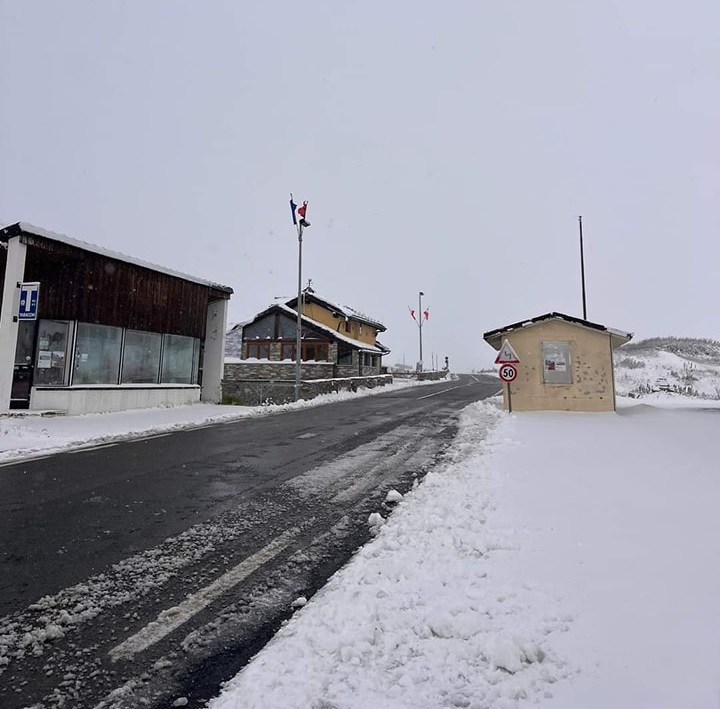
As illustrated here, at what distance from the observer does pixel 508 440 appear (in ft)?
31.9

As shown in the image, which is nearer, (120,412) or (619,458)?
(619,458)

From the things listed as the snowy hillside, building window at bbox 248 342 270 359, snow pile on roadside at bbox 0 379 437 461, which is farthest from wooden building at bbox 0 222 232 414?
the snowy hillside

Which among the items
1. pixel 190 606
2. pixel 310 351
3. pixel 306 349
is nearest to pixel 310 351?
pixel 310 351

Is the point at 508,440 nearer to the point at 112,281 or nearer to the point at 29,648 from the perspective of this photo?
the point at 29,648

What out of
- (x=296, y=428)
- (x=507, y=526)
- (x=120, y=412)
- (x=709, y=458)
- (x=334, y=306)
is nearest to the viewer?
(x=507, y=526)

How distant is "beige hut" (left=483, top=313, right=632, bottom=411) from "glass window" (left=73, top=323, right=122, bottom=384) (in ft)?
43.3

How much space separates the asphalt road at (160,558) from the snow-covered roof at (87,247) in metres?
7.59

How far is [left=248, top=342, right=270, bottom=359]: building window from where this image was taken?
36656mm

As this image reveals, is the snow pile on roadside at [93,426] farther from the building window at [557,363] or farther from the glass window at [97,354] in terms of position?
the building window at [557,363]

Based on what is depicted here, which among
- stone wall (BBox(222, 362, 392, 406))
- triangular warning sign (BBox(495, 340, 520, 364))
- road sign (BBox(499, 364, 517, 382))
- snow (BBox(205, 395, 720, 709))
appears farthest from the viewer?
stone wall (BBox(222, 362, 392, 406))

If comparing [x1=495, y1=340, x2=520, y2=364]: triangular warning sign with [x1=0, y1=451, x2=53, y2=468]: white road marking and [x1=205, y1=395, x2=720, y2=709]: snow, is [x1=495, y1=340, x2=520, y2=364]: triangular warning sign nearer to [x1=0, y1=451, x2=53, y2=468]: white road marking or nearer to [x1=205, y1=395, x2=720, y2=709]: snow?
[x1=205, y1=395, x2=720, y2=709]: snow

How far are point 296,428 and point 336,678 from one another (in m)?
10.3

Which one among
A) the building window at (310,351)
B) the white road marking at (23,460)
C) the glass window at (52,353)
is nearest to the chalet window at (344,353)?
the building window at (310,351)

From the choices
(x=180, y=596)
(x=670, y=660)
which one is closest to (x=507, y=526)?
(x=670, y=660)
